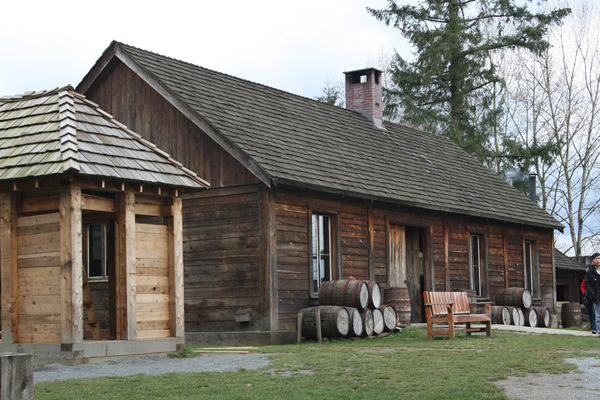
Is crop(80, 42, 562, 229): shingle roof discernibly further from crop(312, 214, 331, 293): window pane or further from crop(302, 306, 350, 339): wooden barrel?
crop(302, 306, 350, 339): wooden barrel

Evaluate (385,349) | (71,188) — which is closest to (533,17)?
(385,349)

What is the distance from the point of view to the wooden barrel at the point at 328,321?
1608 cm

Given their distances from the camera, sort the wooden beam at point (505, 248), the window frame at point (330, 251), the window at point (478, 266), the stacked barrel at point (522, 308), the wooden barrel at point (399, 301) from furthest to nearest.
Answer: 1. the wooden beam at point (505, 248)
2. the window at point (478, 266)
3. the stacked barrel at point (522, 308)
4. the wooden barrel at point (399, 301)
5. the window frame at point (330, 251)

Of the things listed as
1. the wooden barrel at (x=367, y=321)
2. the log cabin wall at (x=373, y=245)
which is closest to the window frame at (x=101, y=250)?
the log cabin wall at (x=373, y=245)

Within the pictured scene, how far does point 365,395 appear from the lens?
8406 mm

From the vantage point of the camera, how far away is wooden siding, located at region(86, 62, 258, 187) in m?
17.6

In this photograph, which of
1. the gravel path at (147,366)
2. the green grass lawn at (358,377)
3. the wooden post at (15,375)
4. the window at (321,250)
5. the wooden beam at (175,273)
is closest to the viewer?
the wooden post at (15,375)

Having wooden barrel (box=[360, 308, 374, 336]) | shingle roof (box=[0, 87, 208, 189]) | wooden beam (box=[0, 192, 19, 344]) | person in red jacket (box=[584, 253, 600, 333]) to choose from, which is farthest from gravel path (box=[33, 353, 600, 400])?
person in red jacket (box=[584, 253, 600, 333])

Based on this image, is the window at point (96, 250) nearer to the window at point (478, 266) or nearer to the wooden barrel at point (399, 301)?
the wooden barrel at point (399, 301)

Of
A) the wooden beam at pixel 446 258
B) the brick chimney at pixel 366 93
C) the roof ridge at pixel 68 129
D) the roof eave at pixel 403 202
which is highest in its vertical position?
the brick chimney at pixel 366 93

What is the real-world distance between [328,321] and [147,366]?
5.30 metres

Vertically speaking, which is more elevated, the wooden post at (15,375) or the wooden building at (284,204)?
the wooden building at (284,204)

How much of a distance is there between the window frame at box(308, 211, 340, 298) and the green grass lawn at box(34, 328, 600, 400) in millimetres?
4068

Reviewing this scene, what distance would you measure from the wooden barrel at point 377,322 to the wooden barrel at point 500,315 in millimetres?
5371
